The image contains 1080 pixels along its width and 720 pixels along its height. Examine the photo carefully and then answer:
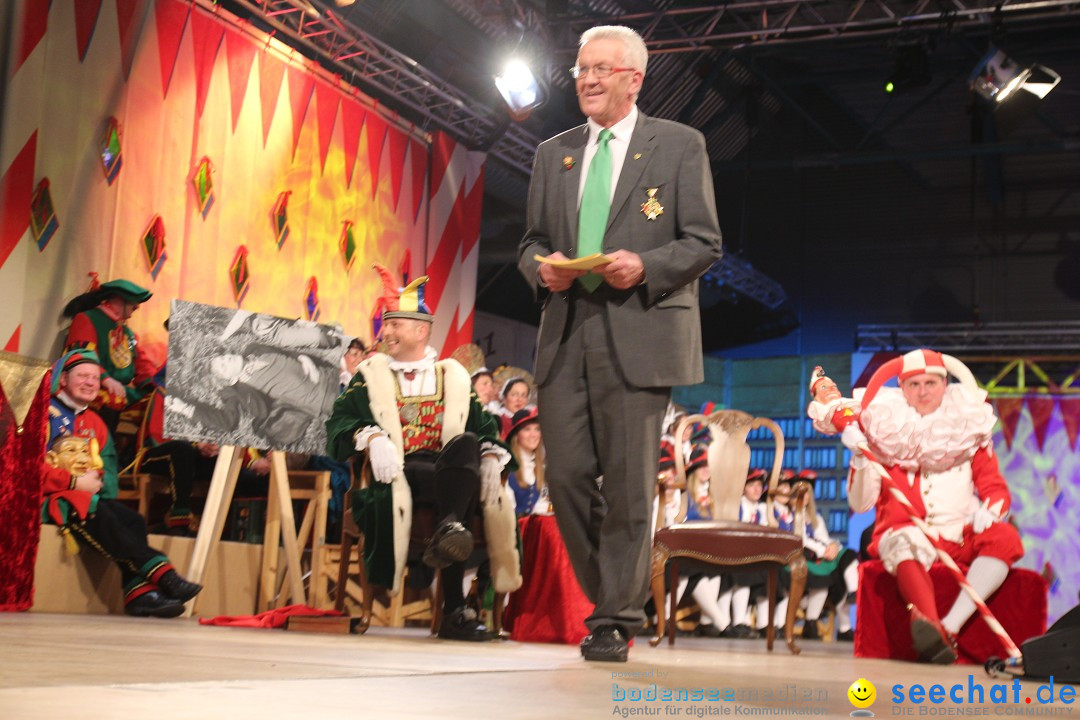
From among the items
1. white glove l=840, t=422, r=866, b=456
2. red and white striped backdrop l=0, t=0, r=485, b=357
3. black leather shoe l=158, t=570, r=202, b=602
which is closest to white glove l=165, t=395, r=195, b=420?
black leather shoe l=158, t=570, r=202, b=602

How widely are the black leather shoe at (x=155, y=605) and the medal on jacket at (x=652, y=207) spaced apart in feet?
9.00

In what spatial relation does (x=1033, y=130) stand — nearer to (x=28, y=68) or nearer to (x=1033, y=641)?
(x=28, y=68)

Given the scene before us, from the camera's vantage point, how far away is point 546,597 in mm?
4539

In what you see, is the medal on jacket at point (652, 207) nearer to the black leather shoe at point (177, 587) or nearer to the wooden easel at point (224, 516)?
the wooden easel at point (224, 516)

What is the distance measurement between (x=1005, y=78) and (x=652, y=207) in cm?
655

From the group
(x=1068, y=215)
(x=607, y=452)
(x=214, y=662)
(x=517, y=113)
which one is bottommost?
(x=214, y=662)

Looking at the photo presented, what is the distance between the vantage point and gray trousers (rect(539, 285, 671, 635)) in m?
2.91

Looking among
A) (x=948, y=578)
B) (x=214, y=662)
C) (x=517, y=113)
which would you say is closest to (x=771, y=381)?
(x=517, y=113)

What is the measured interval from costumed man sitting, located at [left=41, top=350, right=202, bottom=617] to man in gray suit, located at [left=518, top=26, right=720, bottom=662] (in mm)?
2342

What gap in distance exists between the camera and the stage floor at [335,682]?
4.57 ft

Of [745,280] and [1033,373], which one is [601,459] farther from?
[1033,373]

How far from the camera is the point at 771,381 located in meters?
14.7

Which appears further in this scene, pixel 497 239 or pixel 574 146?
pixel 497 239

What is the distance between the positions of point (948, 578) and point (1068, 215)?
34.3 ft
